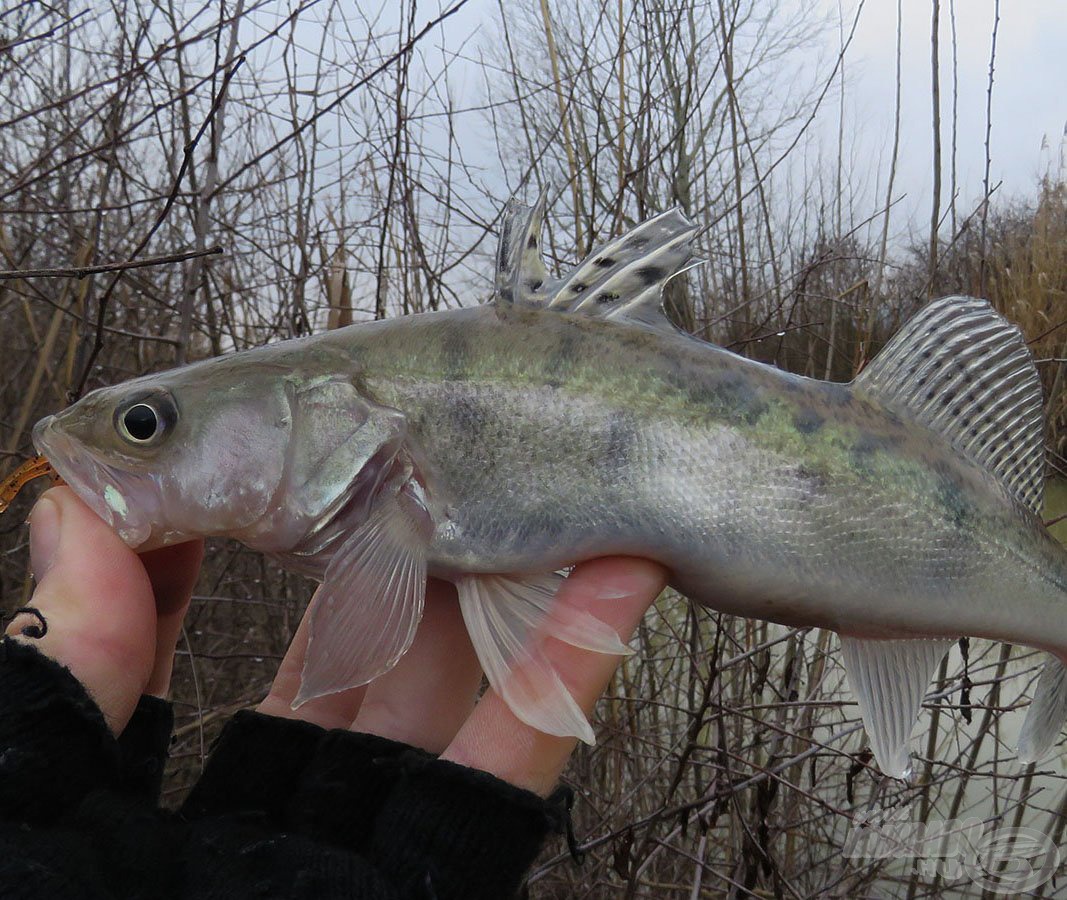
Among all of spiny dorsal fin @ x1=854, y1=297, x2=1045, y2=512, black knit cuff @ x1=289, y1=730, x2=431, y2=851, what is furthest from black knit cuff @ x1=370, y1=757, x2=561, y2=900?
spiny dorsal fin @ x1=854, y1=297, x2=1045, y2=512

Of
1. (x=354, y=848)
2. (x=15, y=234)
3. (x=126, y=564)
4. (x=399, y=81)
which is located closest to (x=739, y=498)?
(x=354, y=848)

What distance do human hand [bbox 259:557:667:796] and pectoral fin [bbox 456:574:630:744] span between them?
1.2 inches

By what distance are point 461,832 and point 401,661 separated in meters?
0.48

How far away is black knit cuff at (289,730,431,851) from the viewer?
1.49 metres

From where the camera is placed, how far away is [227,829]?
1415mm

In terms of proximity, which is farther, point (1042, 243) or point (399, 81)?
point (1042, 243)

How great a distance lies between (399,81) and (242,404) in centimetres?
207

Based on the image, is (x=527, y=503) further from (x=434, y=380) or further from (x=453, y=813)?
(x=453, y=813)

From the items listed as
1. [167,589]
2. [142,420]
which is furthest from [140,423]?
[167,589]

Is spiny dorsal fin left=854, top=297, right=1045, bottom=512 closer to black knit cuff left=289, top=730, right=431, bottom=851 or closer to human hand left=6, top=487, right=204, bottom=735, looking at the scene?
black knit cuff left=289, top=730, right=431, bottom=851

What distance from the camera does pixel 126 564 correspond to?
1441mm

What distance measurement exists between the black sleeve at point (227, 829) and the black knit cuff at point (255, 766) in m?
0.12

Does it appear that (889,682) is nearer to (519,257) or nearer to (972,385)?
(972,385)

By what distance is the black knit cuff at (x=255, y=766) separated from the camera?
161cm
